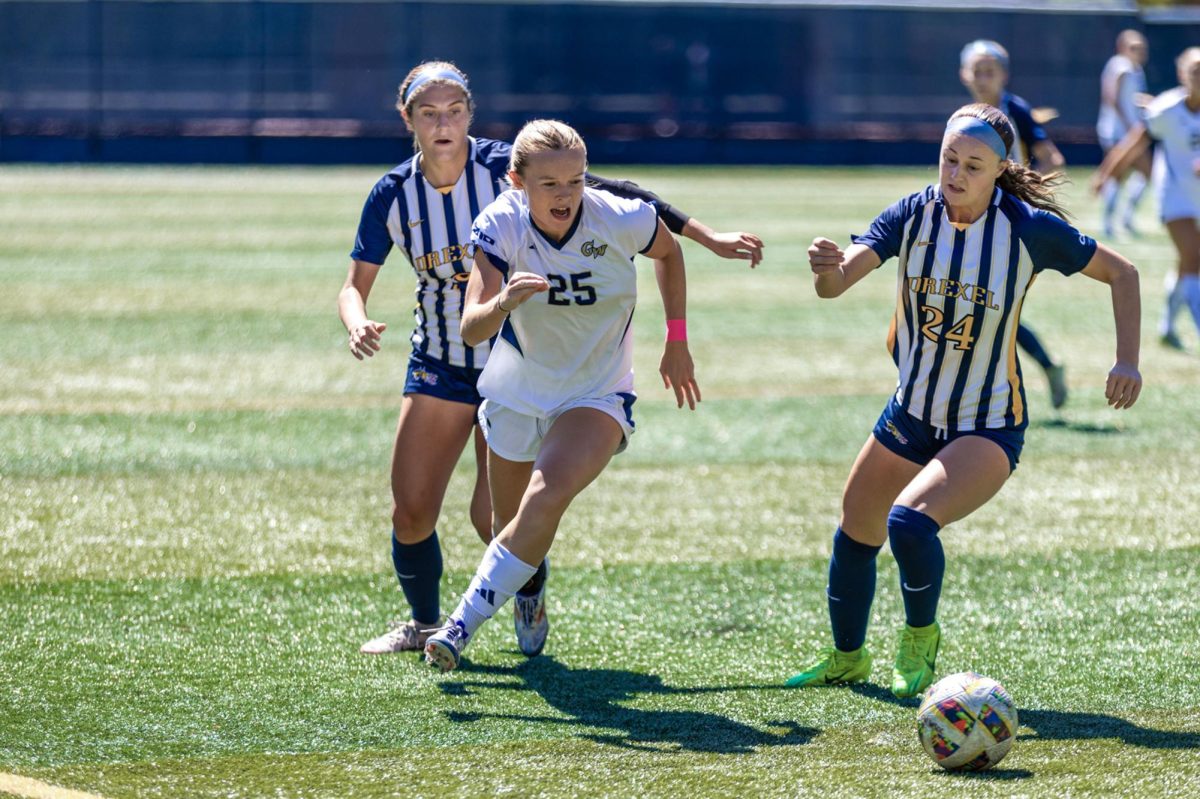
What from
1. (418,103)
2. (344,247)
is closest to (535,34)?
(344,247)

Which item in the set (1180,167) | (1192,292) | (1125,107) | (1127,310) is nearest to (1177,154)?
(1180,167)

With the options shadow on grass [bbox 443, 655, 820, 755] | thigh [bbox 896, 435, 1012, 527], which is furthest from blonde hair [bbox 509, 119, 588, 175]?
shadow on grass [bbox 443, 655, 820, 755]

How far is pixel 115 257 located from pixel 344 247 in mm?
2627

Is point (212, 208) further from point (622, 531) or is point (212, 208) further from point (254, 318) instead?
point (622, 531)

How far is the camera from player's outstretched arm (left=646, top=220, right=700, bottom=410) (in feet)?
17.5

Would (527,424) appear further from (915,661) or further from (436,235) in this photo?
(915,661)

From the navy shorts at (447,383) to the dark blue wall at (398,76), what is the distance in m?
26.2

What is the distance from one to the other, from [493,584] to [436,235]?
4.38 feet

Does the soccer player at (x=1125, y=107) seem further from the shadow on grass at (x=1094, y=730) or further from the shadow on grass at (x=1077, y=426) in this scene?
the shadow on grass at (x=1094, y=730)

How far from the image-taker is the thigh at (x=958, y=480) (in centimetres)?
495

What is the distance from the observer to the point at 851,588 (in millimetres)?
5387

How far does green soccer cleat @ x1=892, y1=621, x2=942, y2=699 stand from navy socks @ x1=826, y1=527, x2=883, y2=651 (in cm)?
18

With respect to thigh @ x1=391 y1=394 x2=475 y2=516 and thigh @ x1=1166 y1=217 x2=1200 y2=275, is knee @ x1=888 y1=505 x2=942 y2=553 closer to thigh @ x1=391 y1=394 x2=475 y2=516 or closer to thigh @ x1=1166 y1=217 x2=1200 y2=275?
thigh @ x1=391 y1=394 x2=475 y2=516

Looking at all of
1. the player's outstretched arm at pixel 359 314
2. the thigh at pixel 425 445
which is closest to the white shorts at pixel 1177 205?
the thigh at pixel 425 445
